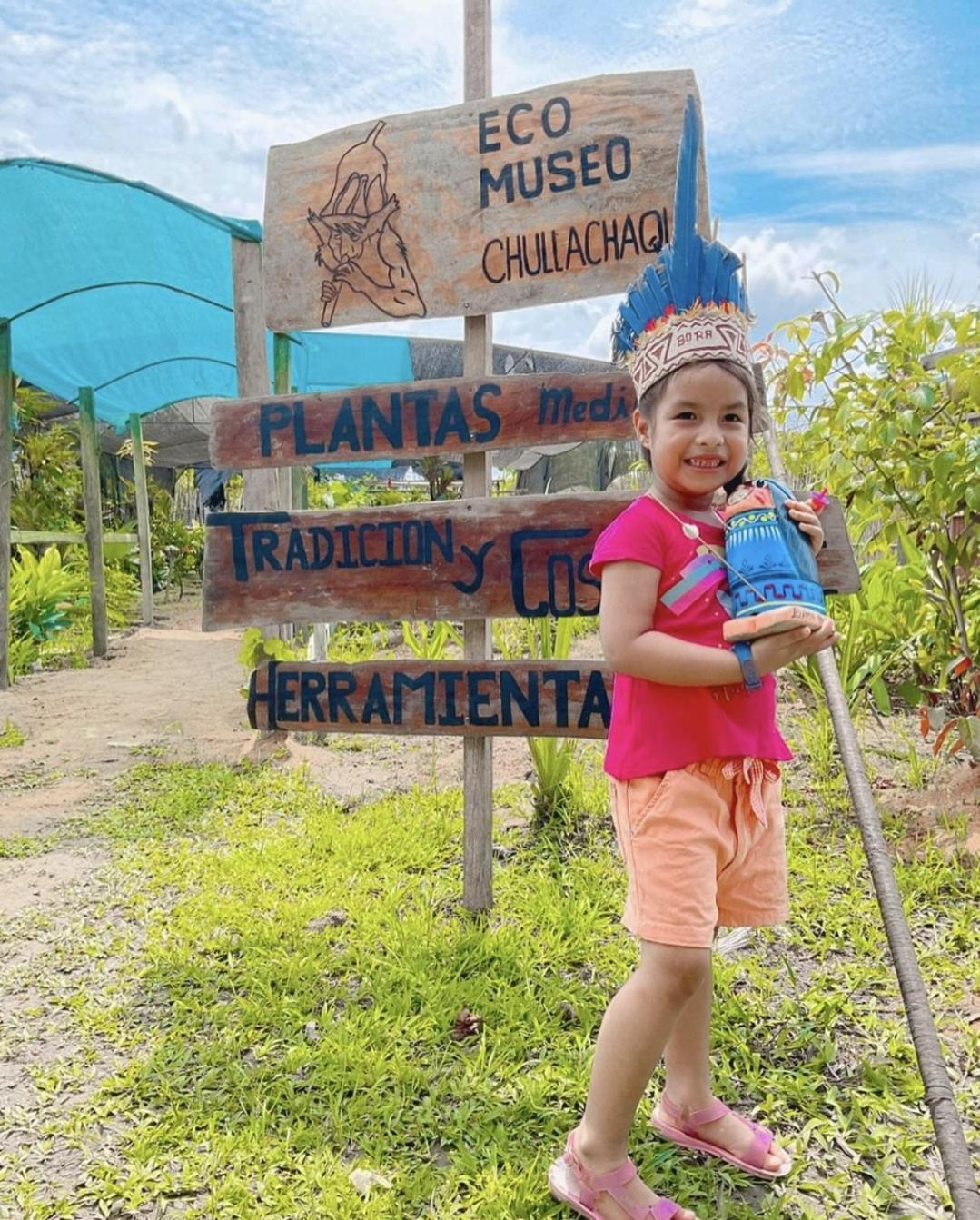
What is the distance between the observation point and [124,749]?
448cm

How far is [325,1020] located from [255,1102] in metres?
0.28

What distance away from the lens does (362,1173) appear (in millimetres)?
1633

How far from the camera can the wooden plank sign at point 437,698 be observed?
2312mm

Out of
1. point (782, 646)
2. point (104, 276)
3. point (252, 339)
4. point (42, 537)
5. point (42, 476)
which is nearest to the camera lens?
point (782, 646)

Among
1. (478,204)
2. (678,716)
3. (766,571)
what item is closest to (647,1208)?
(678,716)

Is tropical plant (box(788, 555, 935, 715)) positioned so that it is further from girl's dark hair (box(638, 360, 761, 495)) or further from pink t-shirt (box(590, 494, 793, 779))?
pink t-shirt (box(590, 494, 793, 779))

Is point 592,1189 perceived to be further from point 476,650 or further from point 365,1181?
point 476,650

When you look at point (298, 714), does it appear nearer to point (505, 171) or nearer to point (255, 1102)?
point (255, 1102)

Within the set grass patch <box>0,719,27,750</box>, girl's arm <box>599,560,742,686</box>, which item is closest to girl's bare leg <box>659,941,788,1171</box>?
girl's arm <box>599,560,742,686</box>

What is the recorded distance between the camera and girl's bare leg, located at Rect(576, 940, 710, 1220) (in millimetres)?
1434

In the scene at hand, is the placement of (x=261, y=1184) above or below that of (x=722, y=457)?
A: below

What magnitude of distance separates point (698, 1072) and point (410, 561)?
1.31 metres

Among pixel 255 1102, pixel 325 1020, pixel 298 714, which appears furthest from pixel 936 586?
pixel 255 1102

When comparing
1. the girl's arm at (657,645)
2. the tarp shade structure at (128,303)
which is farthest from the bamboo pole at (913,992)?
the tarp shade structure at (128,303)
